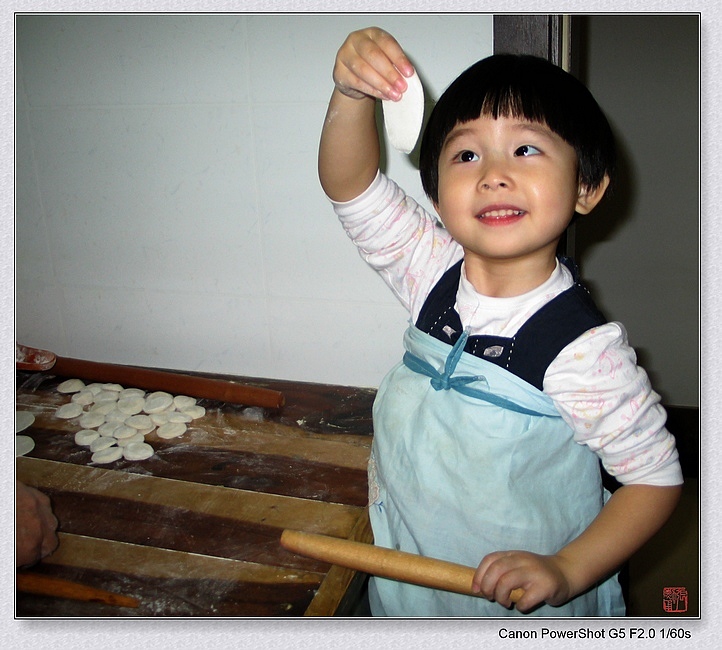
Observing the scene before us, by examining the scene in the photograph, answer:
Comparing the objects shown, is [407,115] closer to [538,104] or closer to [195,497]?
[538,104]

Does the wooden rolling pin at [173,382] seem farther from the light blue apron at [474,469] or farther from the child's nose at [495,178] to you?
the child's nose at [495,178]

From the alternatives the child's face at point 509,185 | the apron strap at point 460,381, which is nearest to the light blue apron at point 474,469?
the apron strap at point 460,381

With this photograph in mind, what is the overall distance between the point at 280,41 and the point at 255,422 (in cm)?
53

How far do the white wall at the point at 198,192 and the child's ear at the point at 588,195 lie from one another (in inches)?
12.0

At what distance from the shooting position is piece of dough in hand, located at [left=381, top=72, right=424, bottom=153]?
532 mm

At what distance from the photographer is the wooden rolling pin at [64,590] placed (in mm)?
595

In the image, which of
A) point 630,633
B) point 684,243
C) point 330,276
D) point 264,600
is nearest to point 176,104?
point 330,276

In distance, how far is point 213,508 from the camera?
0.72 meters

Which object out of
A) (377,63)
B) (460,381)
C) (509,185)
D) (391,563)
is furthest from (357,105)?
(391,563)

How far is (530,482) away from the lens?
0.58 meters

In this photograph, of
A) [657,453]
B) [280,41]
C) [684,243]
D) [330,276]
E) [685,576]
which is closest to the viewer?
[657,453]

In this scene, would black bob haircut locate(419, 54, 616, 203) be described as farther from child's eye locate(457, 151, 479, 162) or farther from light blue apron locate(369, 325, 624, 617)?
light blue apron locate(369, 325, 624, 617)

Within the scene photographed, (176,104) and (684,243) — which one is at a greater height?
(176,104)
